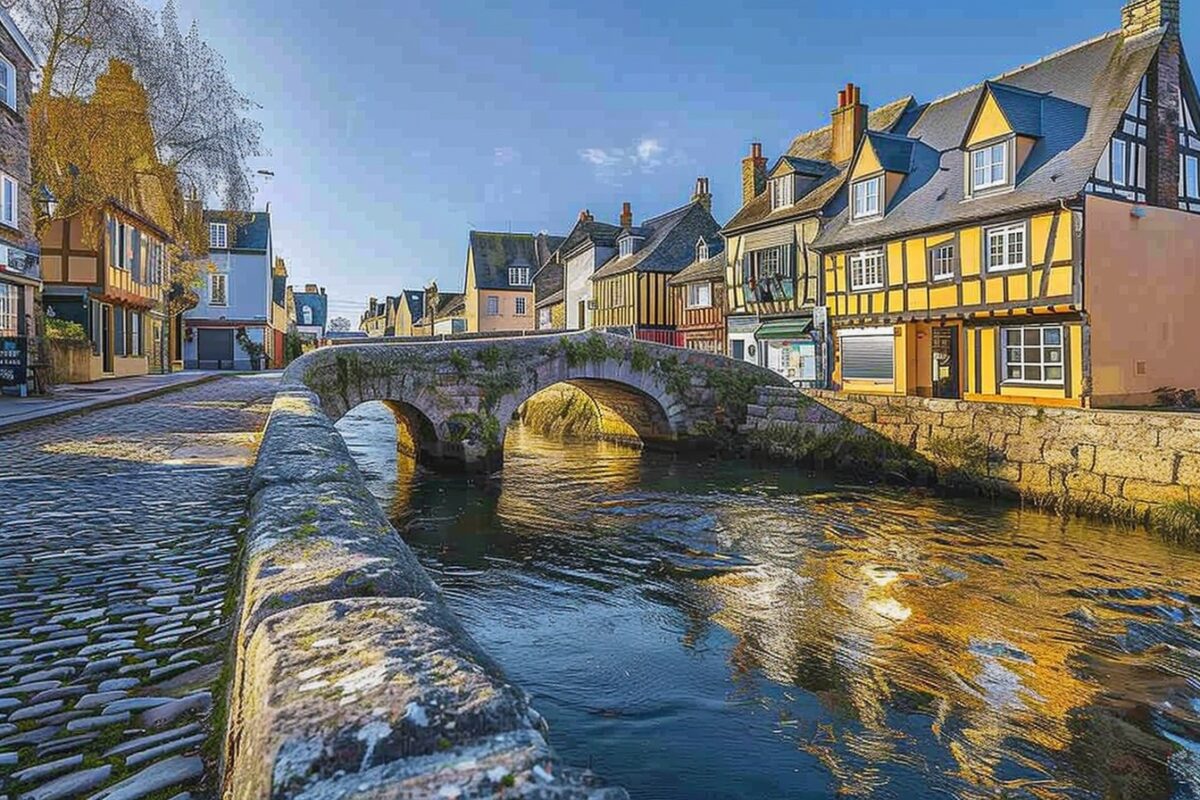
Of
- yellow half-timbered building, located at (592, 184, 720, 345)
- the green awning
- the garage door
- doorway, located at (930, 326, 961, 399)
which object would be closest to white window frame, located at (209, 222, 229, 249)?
the garage door

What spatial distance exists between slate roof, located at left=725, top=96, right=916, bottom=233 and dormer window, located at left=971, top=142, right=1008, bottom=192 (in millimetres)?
5191

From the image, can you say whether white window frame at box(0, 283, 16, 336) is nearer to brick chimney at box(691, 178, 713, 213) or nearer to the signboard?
the signboard

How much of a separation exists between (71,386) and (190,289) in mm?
14860

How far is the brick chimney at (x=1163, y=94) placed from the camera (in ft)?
55.6

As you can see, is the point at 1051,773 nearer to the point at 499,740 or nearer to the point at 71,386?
the point at 499,740

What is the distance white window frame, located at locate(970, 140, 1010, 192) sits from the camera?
57.6 ft

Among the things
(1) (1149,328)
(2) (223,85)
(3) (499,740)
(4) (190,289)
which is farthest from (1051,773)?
(4) (190,289)

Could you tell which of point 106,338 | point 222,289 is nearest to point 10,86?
point 106,338

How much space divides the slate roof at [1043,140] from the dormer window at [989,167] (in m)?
0.32

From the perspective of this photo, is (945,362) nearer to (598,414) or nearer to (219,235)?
(598,414)

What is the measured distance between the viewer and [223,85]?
23.4m

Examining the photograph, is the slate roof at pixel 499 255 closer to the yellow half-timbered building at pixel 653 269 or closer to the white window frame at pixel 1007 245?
the yellow half-timbered building at pixel 653 269

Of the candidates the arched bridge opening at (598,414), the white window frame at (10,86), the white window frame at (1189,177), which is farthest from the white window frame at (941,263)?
the white window frame at (10,86)

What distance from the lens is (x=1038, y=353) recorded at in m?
17.0
